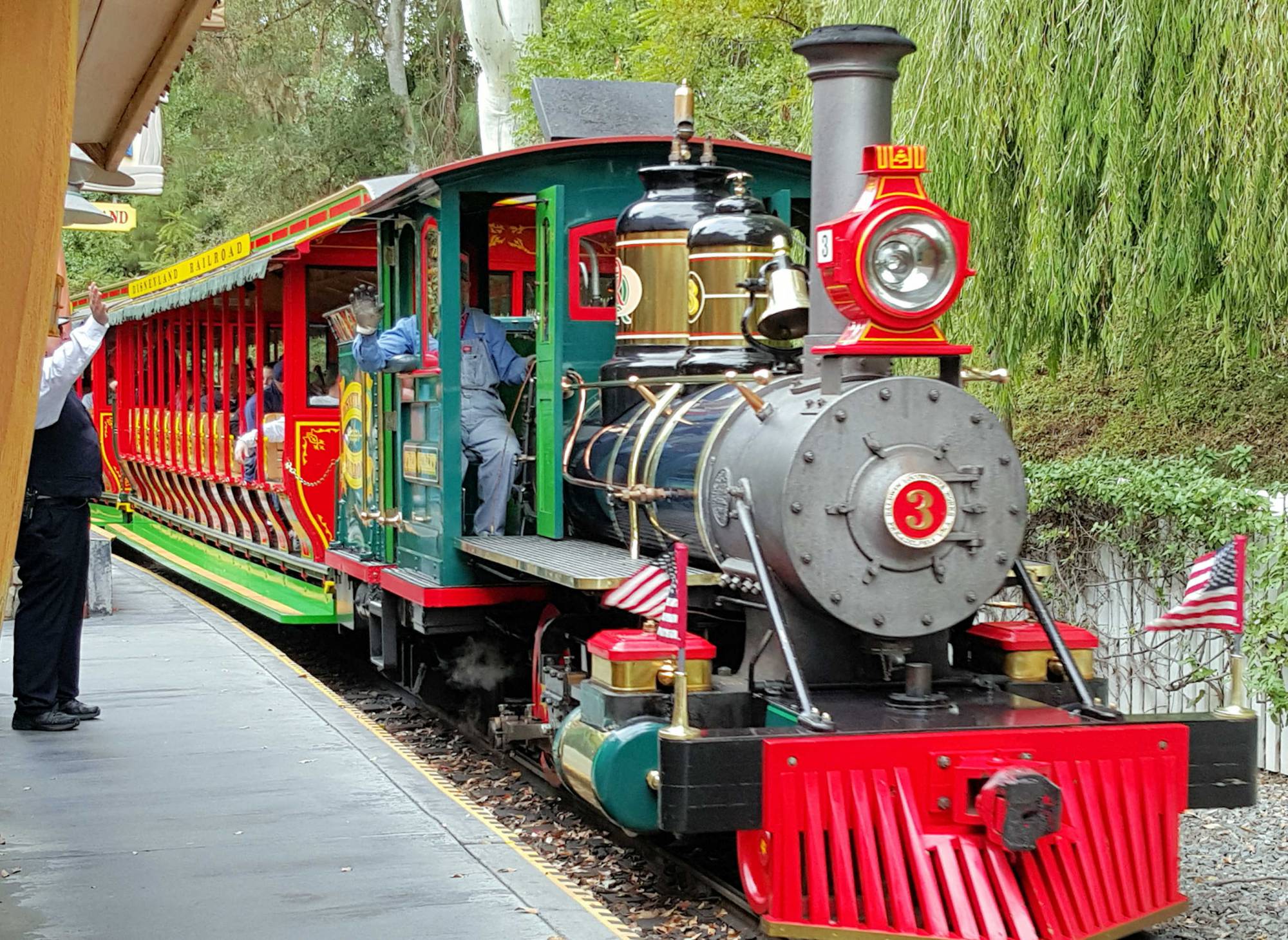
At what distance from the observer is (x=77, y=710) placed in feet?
22.2

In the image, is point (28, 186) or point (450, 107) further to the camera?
point (450, 107)

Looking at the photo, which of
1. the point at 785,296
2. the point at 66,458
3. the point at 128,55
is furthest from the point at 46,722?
the point at 785,296

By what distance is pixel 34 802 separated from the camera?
5.40m

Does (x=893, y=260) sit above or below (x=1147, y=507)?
above

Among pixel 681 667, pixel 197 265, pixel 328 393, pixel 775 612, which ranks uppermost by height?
pixel 197 265

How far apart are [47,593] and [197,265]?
633cm

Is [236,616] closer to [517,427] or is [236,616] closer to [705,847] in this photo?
[517,427]

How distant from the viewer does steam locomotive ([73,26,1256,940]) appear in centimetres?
426

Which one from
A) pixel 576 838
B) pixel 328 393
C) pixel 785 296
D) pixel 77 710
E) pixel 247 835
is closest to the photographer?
pixel 247 835

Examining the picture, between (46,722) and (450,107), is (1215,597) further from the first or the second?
(450,107)

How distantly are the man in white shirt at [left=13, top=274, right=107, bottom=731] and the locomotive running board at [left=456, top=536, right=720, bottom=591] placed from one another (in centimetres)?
162

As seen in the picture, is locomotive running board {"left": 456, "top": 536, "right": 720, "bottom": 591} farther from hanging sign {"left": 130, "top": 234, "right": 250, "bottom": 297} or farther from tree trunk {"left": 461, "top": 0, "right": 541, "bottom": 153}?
tree trunk {"left": 461, "top": 0, "right": 541, "bottom": 153}

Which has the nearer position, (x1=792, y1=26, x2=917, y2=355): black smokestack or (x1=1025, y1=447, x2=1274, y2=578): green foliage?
(x1=792, y1=26, x2=917, y2=355): black smokestack

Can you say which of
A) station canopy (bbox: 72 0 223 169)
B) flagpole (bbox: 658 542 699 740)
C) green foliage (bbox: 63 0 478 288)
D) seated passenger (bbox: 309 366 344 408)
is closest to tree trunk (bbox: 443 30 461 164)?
green foliage (bbox: 63 0 478 288)
